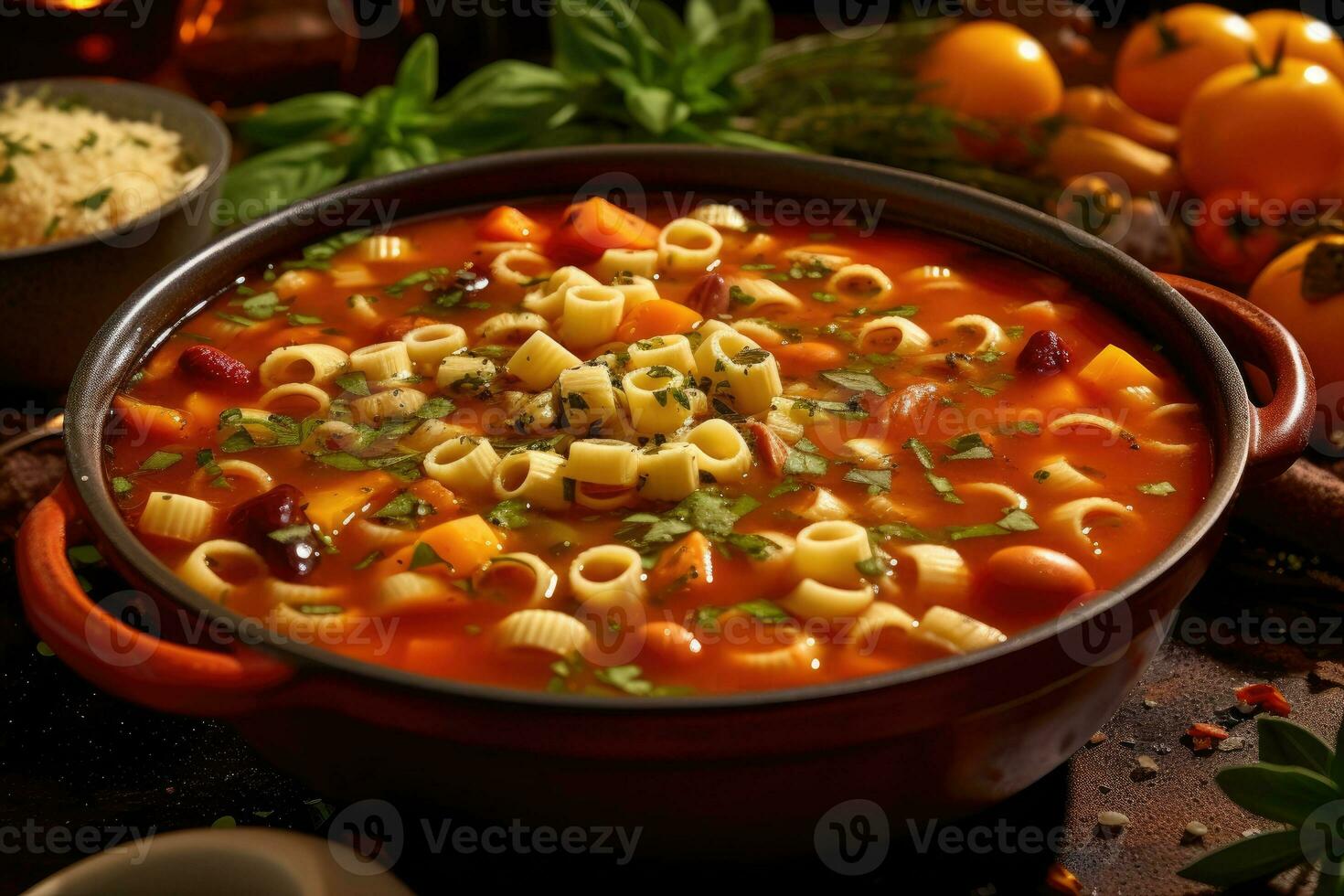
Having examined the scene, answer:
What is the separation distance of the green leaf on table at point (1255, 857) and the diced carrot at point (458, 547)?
4.34ft

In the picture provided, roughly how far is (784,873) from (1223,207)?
2846 millimetres

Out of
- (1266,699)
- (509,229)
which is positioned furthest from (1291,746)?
(509,229)

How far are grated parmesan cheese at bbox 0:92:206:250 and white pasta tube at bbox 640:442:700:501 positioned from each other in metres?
1.98

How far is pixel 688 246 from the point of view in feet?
11.9

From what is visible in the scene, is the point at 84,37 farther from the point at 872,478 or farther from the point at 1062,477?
the point at 1062,477

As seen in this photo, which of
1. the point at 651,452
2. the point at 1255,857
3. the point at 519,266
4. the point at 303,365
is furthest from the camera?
the point at 519,266

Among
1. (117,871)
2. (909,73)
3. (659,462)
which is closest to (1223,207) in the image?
(909,73)

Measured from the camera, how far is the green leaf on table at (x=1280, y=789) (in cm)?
220

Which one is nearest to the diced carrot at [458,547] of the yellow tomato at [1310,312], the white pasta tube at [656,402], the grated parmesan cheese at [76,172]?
the white pasta tube at [656,402]

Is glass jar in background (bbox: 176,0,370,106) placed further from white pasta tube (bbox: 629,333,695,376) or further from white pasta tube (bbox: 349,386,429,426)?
white pasta tube (bbox: 629,333,695,376)

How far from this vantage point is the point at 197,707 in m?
2.00

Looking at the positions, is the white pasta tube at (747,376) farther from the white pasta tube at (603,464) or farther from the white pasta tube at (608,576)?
the white pasta tube at (608,576)

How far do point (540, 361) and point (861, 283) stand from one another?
3.04 ft

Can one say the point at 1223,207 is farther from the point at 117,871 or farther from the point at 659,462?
the point at 117,871
